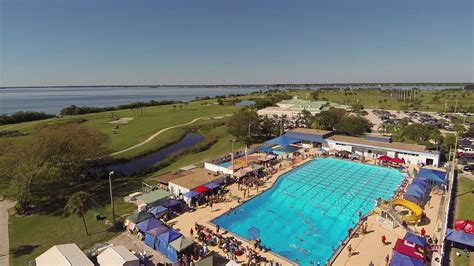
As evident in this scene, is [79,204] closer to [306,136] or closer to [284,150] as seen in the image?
[284,150]

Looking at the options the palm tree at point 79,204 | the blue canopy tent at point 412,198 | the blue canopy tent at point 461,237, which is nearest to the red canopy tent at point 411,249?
the blue canopy tent at point 461,237

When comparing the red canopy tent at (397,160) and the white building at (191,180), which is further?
the red canopy tent at (397,160)

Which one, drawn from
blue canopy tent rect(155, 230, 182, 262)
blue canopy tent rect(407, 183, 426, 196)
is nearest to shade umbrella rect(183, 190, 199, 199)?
blue canopy tent rect(155, 230, 182, 262)

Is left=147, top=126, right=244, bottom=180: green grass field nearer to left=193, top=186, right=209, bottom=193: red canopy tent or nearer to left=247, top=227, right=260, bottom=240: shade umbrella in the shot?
left=193, top=186, right=209, bottom=193: red canopy tent

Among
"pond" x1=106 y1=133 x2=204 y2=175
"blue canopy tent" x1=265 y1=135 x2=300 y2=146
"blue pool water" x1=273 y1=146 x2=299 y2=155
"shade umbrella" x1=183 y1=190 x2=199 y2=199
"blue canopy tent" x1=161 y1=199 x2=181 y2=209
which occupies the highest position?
"blue canopy tent" x1=265 y1=135 x2=300 y2=146

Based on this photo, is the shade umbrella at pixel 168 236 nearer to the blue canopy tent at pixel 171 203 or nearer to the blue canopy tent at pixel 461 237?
the blue canopy tent at pixel 171 203

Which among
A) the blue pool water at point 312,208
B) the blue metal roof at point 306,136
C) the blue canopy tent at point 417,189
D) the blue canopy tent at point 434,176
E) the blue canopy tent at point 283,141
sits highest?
the blue metal roof at point 306,136

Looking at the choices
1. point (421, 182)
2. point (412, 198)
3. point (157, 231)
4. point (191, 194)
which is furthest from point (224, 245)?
point (421, 182)

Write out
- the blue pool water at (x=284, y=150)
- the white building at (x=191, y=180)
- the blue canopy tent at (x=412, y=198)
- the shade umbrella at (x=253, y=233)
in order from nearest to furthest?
the shade umbrella at (x=253, y=233) < the blue canopy tent at (x=412, y=198) < the white building at (x=191, y=180) < the blue pool water at (x=284, y=150)
